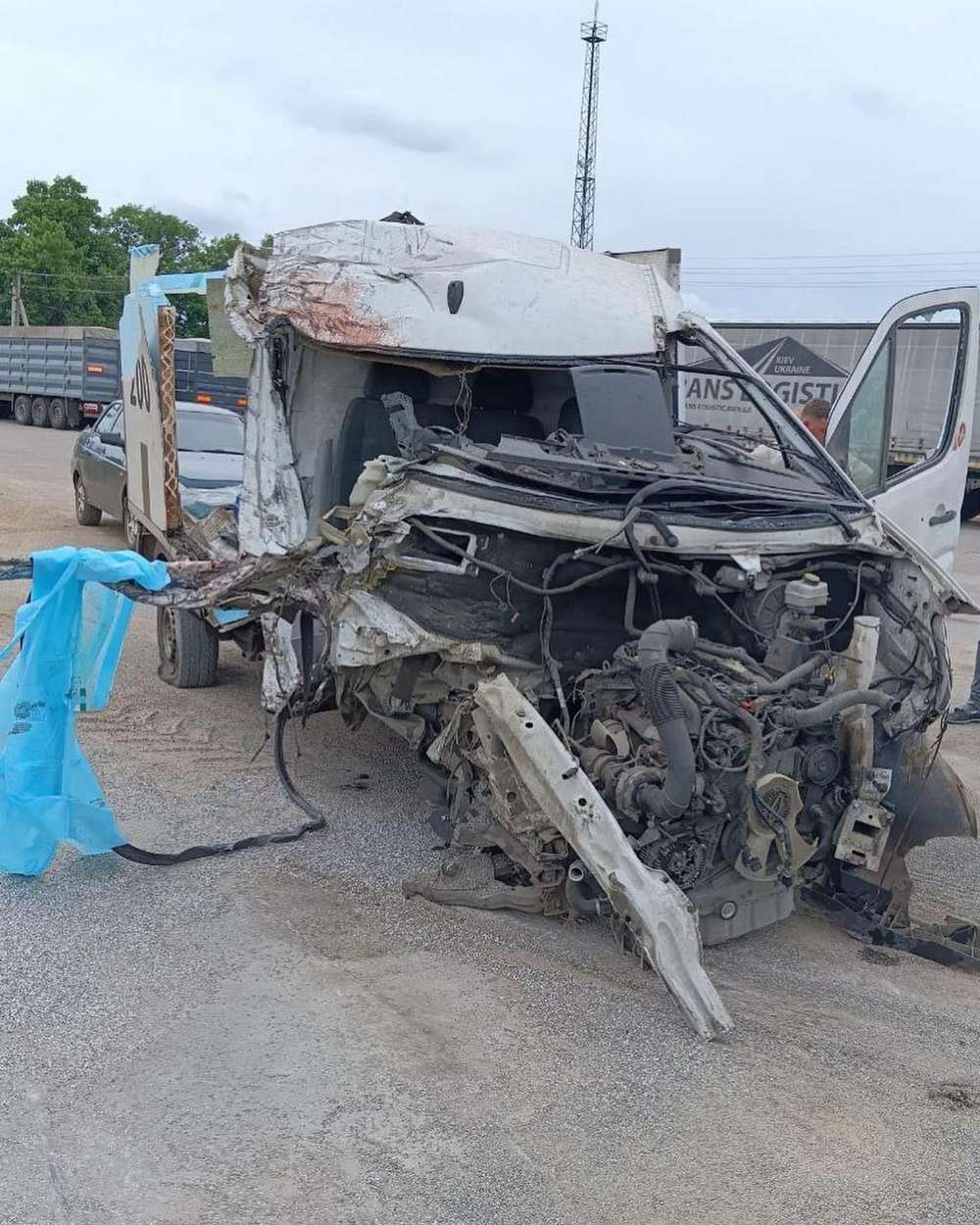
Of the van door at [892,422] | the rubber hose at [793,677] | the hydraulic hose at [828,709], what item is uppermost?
the van door at [892,422]

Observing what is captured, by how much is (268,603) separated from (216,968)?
1.66m

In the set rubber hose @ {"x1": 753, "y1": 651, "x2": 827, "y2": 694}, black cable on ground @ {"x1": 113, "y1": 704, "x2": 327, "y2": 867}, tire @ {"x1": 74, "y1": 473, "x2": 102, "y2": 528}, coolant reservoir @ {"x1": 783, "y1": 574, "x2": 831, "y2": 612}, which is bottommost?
black cable on ground @ {"x1": 113, "y1": 704, "x2": 327, "y2": 867}

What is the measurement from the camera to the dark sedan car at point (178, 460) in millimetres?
8453

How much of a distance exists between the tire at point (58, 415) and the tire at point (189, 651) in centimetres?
2332

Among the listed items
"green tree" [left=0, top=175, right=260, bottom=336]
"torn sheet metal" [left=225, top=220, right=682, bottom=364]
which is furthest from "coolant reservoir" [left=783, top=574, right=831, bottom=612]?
"green tree" [left=0, top=175, right=260, bottom=336]

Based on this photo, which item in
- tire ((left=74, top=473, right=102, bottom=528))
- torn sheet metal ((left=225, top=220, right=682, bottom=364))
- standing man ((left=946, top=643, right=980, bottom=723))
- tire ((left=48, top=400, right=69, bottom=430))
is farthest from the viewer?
tire ((left=48, top=400, right=69, bottom=430))

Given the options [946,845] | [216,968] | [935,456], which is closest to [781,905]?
[946,845]

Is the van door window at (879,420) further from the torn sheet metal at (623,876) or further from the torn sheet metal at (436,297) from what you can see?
the torn sheet metal at (623,876)

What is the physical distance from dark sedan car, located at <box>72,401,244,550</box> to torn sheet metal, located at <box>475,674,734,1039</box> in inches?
159

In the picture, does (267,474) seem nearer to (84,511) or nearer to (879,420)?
(879,420)

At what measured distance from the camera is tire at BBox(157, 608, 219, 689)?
281 inches

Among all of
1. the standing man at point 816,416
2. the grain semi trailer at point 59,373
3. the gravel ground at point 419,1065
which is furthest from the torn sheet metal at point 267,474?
the grain semi trailer at point 59,373

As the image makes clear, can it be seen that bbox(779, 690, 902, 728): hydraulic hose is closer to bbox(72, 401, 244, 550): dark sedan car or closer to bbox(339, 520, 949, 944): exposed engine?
bbox(339, 520, 949, 944): exposed engine

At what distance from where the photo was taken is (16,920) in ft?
13.8
